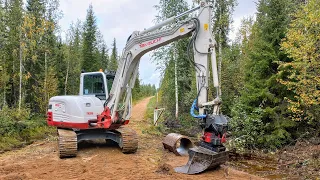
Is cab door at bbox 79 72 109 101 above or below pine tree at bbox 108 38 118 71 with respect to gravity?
below

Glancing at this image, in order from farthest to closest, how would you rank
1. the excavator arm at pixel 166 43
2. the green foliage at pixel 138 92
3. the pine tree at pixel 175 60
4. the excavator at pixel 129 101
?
the green foliage at pixel 138 92 → the pine tree at pixel 175 60 → the excavator arm at pixel 166 43 → the excavator at pixel 129 101

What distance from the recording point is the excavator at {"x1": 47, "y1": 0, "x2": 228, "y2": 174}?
6749mm

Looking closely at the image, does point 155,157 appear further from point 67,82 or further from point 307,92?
point 67,82

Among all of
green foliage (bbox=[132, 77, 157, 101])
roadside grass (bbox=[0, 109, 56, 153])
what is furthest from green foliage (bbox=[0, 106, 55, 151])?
green foliage (bbox=[132, 77, 157, 101])

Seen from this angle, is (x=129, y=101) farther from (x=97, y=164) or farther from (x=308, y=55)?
(x=308, y=55)

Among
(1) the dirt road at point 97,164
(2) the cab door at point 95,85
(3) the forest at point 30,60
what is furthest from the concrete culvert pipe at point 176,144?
(3) the forest at point 30,60

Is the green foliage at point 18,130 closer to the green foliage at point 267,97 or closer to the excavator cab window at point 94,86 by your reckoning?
the excavator cab window at point 94,86

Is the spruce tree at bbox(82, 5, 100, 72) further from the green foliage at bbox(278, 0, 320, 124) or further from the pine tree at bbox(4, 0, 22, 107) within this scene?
the green foliage at bbox(278, 0, 320, 124)

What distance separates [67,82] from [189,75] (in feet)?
39.1

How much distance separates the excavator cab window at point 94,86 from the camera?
9.80 meters

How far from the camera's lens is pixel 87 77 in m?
10.1

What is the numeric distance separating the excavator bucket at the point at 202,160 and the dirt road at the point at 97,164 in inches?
8.0

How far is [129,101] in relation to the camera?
9430mm

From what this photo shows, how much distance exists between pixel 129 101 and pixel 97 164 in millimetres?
2426
